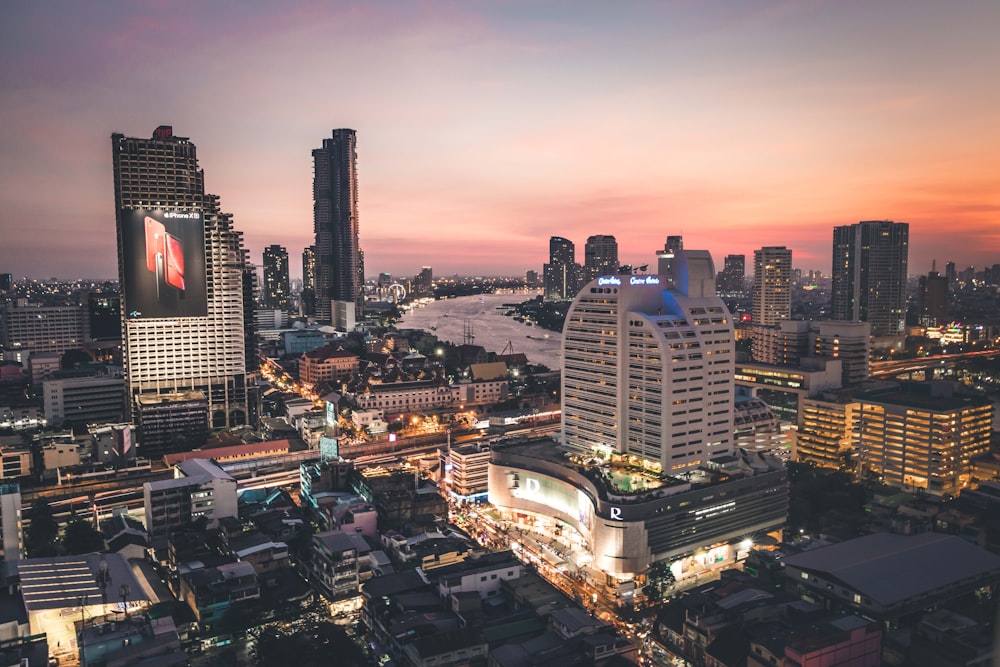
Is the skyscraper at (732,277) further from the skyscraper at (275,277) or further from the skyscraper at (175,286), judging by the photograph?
the skyscraper at (175,286)

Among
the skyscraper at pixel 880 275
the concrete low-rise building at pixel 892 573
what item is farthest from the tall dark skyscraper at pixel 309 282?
the concrete low-rise building at pixel 892 573

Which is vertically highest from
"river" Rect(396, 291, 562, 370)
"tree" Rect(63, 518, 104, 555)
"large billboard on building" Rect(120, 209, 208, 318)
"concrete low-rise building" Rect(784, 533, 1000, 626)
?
"large billboard on building" Rect(120, 209, 208, 318)

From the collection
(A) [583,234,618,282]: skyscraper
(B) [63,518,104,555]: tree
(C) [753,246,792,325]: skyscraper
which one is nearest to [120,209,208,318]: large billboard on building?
(B) [63,518,104,555]: tree

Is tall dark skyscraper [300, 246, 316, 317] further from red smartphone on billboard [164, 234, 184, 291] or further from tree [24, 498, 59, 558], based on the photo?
tree [24, 498, 59, 558]

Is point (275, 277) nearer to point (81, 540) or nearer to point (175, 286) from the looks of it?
point (175, 286)

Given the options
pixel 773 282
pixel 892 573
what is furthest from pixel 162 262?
pixel 773 282
